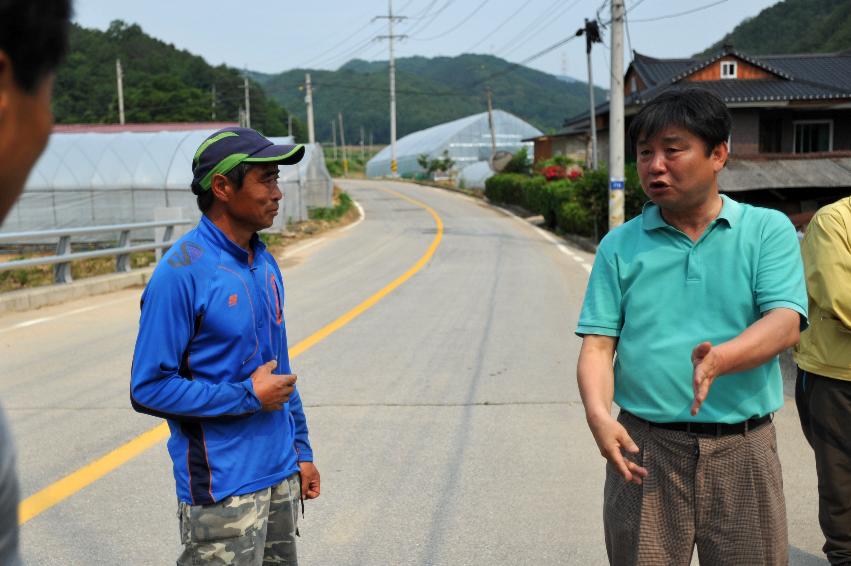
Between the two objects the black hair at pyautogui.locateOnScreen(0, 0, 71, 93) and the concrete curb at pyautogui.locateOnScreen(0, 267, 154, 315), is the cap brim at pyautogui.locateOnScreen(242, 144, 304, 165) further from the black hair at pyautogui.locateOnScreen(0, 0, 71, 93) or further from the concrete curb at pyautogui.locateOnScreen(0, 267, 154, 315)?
the concrete curb at pyautogui.locateOnScreen(0, 267, 154, 315)

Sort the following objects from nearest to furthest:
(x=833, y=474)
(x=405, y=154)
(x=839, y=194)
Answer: (x=833, y=474)
(x=839, y=194)
(x=405, y=154)

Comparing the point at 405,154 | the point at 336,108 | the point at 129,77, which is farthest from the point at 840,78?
the point at 336,108

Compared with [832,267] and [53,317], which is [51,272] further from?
[832,267]

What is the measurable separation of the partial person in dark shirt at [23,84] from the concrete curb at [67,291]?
12029 mm

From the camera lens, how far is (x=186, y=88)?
71875 millimetres

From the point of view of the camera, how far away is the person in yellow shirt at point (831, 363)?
11.5 ft

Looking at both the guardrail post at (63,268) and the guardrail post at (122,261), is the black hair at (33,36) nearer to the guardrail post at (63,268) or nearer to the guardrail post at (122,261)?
the guardrail post at (63,268)

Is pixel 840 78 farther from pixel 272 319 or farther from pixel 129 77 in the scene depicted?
pixel 129 77

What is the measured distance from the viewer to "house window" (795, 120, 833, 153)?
31906 millimetres

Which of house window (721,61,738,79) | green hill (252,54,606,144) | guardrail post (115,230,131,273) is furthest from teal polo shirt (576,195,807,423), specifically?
green hill (252,54,606,144)

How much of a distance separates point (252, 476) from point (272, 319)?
503 millimetres

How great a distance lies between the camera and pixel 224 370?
8.52ft

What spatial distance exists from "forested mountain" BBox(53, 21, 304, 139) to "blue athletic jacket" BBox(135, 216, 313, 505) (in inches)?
2517

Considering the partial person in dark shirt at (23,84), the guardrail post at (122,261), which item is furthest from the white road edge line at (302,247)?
the partial person in dark shirt at (23,84)
